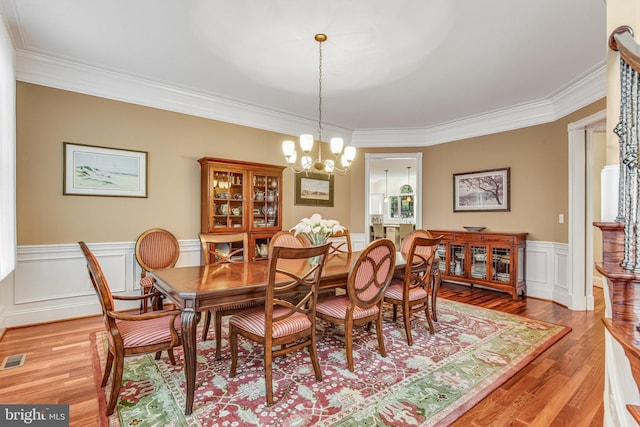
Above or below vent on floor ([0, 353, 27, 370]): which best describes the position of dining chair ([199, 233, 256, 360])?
above

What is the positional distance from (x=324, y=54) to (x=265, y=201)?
6.89ft

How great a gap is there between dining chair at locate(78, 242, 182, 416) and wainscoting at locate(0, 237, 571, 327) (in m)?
1.93

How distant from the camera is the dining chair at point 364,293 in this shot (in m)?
2.27

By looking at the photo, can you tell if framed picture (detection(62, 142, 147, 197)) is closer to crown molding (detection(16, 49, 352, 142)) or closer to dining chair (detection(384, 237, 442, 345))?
crown molding (detection(16, 49, 352, 142))

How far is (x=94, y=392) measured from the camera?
6.65 feet

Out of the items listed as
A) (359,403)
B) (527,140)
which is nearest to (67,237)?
(359,403)

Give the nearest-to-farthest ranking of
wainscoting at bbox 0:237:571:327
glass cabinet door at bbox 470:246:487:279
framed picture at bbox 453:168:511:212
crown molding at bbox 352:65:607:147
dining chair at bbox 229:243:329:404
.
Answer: dining chair at bbox 229:243:329:404, wainscoting at bbox 0:237:571:327, crown molding at bbox 352:65:607:147, glass cabinet door at bbox 470:246:487:279, framed picture at bbox 453:168:511:212

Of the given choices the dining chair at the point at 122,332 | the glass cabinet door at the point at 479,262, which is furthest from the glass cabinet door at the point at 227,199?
the glass cabinet door at the point at 479,262

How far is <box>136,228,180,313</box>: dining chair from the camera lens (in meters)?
3.61

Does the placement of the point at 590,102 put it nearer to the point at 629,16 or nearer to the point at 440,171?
the point at 440,171

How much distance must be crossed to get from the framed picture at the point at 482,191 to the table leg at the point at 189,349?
4651 millimetres

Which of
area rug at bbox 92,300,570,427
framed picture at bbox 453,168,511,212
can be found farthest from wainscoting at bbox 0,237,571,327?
framed picture at bbox 453,168,511,212

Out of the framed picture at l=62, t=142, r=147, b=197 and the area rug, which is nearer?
the area rug

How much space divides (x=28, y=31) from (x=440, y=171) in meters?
5.49
